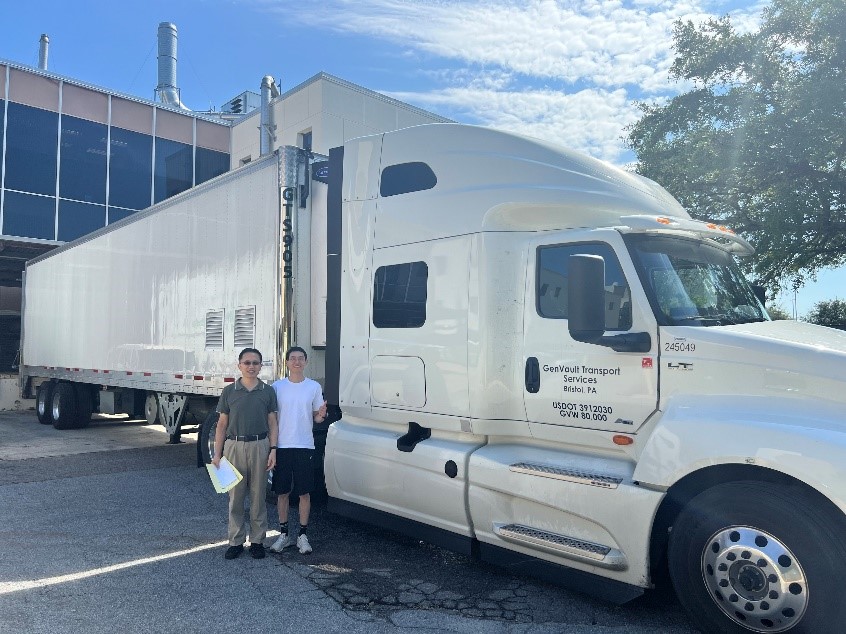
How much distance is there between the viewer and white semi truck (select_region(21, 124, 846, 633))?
3.68 metres

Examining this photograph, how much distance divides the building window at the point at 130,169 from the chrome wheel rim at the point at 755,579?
22220mm

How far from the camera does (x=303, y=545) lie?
5547 millimetres

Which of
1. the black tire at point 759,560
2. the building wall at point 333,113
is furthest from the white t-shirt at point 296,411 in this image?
the building wall at point 333,113

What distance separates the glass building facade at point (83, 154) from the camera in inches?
803

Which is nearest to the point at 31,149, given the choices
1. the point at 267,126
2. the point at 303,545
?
the point at 267,126

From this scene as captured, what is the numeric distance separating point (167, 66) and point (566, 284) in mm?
35077

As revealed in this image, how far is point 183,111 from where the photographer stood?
79.9ft

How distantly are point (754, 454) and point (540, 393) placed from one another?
4.66 ft

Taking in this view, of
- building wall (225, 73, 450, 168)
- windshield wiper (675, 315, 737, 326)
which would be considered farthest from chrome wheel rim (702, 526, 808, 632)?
building wall (225, 73, 450, 168)

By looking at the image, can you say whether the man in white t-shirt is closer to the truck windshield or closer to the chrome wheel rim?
the truck windshield

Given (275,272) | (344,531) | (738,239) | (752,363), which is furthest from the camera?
(275,272)

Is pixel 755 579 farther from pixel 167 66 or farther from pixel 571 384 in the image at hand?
pixel 167 66

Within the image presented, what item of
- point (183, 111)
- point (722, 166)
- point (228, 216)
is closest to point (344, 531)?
point (228, 216)

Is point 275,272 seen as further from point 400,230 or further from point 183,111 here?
point 183,111
